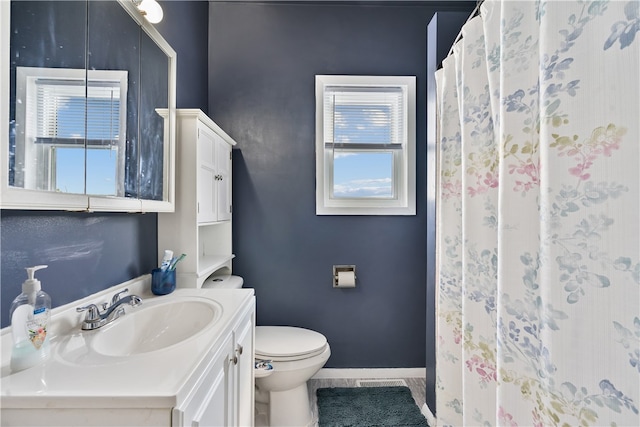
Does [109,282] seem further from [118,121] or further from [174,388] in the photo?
[174,388]

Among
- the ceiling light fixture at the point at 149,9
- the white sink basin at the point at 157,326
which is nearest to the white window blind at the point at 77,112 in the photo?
the ceiling light fixture at the point at 149,9

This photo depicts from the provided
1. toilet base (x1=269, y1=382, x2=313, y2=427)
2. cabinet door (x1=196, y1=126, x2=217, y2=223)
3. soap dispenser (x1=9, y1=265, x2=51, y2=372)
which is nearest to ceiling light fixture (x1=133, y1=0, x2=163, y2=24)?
cabinet door (x1=196, y1=126, x2=217, y2=223)

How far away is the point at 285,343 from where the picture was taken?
1.61 metres

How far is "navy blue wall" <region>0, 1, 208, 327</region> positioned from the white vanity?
0.07 m

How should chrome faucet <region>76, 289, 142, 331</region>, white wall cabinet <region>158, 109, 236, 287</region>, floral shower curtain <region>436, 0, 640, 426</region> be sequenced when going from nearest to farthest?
floral shower curtain <region>436, 0, 640, 426</region> → chrome faucet <region>76, 289, 142, 331</region> → white wall cabinet <region>158, 109, 236, 287</region>

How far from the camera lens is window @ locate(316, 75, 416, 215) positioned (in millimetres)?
2086

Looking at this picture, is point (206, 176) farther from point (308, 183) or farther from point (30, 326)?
point (30, 326)

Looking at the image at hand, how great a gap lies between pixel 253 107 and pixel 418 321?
1975mm

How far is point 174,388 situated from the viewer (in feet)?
1.88

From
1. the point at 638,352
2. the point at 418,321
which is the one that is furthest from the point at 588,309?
the point at 418,321

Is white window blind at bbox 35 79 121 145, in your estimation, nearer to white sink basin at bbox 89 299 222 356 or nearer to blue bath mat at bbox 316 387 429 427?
white sink basin at bbox 89 299 222 356

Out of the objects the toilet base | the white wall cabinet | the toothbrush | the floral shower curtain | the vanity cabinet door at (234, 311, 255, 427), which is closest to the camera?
the floral shower curtain

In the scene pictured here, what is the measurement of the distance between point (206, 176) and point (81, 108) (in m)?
0.72

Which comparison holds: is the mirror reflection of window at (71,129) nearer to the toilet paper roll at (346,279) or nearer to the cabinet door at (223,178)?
the cabinet door at (223,178)
